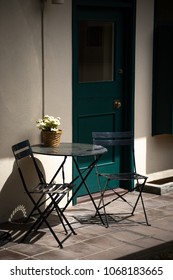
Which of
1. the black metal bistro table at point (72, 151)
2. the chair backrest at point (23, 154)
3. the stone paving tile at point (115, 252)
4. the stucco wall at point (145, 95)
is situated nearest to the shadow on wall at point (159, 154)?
the stucco wall at point (145, 95)

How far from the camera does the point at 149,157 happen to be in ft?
31.0

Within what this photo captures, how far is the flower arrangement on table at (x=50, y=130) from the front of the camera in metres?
7.55

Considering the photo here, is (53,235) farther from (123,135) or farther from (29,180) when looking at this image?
(123,135)

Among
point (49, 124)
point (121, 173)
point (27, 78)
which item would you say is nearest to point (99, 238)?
point (121, 173)

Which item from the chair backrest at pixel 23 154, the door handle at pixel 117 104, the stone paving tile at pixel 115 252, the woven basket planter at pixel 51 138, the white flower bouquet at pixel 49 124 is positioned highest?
the door handle at pixel 117 104

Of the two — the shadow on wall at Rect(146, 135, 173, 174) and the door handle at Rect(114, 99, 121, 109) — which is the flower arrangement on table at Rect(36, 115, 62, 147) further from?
the shadow on wall at Rect(146, 135, 173, 174)

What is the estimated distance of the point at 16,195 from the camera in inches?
302

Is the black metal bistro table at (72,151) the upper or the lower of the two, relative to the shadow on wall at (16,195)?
upper

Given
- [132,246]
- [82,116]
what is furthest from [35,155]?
[132,246]

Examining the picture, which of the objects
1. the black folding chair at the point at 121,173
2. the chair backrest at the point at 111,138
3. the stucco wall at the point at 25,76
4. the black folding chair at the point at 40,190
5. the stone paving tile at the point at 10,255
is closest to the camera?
the stone paving tile at the point at 10,255

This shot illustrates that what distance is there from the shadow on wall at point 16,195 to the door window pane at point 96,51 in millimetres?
1404

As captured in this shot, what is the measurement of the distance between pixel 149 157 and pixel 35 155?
2.13m

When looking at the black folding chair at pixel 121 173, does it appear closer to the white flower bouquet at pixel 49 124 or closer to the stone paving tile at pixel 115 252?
the white flower bouquet at pixel 49 124
